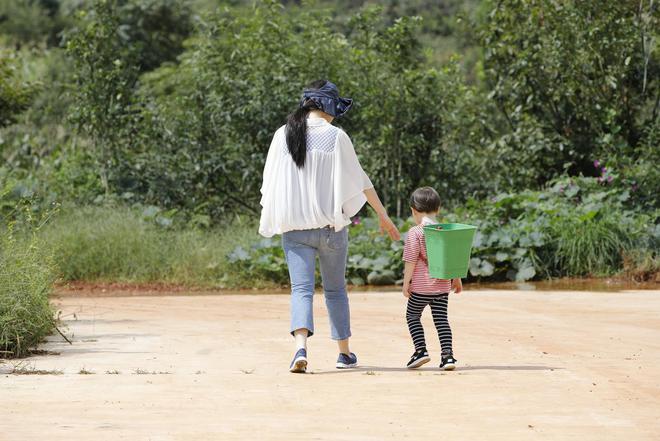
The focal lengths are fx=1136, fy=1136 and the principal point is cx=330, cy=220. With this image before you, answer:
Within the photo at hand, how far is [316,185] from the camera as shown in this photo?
6328mm

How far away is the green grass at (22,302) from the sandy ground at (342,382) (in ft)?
0.56

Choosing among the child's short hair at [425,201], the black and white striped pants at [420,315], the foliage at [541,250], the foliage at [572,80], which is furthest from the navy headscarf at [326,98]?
the foliage at [572,80]

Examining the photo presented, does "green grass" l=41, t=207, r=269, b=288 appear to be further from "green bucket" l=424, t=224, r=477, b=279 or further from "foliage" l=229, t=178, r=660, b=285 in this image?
"green bucket" l=424, t=224, r=477, b=279

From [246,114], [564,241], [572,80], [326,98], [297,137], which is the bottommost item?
[564,241]

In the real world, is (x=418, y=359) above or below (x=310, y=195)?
below

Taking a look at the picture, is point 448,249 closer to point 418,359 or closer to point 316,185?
point 418,359

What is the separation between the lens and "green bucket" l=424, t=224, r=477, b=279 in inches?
248

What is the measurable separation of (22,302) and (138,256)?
18.0ft

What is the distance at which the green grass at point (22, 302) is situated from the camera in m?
6.89

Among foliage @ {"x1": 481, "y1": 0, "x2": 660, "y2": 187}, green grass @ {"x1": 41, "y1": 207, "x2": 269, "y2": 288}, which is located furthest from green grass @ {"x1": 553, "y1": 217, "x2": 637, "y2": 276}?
green grass @ {"x1": 41, "y1": 207, "x2": 269, "y2": 288}

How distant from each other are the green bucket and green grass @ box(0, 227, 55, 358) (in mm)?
2536

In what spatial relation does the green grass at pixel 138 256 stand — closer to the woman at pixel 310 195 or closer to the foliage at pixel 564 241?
the foliage at pixel 564 241

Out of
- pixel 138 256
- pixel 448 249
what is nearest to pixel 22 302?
pixel 448 249

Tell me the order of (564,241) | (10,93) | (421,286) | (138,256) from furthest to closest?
(10,93), (138,256), (564,241), (421,286)
